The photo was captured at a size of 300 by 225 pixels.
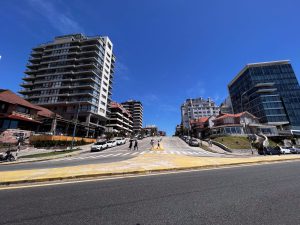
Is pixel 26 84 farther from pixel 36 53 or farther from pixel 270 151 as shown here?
pixel 270 151

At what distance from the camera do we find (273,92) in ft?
260

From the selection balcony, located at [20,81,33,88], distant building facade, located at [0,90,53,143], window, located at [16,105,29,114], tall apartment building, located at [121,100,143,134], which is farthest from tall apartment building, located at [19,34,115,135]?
tall apartment building, located at [121,100,143,134]

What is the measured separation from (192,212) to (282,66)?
110 meters

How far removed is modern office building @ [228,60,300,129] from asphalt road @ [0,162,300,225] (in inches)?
3246

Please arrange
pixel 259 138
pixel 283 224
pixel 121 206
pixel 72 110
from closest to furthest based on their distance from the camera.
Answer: pixel 283 224
pixel 121 206
pixel 259 138
pixel 72 110

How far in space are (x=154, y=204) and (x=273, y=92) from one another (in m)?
97.9

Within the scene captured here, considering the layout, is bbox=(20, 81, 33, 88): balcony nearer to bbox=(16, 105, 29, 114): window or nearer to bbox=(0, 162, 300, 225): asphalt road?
bbox=(16, 105, 29, 114): window

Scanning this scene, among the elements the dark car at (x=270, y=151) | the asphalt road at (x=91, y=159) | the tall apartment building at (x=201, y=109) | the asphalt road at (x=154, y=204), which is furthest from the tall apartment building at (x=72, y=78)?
the tall apartment building at (x=201, y=109)

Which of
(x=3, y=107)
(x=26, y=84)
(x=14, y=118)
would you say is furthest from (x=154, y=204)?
(x=26, y=84)

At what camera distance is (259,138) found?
46.7 metres

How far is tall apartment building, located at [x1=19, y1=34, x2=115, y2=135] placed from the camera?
58.7 m

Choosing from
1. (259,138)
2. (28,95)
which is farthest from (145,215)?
(28,95)

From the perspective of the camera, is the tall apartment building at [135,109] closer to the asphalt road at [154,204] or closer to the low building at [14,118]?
the low building at [14,118]

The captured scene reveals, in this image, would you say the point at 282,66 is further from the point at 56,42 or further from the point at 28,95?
the point at 28,95
